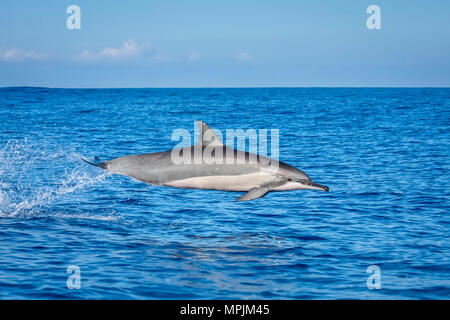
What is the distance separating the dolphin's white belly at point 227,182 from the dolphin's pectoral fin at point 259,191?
0.38 ft

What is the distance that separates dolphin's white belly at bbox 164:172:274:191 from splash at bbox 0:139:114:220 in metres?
4.10

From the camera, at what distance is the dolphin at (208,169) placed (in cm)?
1223

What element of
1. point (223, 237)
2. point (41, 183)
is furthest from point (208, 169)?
point (41, 183)

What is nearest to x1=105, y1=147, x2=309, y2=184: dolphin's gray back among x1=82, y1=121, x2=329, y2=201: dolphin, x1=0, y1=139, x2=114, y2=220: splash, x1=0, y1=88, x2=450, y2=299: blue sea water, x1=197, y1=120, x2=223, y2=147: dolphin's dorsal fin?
x1=82, y1=121, x2=329, y2=201: dolphin

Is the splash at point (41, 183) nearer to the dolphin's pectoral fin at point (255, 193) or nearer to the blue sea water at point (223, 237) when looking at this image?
the blue sea water at point (223, 237)

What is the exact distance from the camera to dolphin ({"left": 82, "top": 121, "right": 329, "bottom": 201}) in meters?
12.2

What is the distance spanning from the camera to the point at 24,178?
2220 centimetres

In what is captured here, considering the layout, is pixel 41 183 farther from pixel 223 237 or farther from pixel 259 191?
pixel 259 191

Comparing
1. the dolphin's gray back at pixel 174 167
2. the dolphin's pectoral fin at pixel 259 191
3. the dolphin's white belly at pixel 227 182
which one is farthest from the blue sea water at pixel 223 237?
the dolphin's gray back at pixel 174 167

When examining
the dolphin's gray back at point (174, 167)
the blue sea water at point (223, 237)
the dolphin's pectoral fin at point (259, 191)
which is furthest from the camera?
the dolphin's pectoral fin at point (259, 191)

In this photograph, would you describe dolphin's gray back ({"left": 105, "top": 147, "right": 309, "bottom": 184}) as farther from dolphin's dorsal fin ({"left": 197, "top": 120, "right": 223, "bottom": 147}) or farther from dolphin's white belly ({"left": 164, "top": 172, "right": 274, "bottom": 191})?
dolphin's dorsal fin ({"left": 197, "top": 120, "right": 223, "bottom": 147})

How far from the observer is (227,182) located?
41.2 feet

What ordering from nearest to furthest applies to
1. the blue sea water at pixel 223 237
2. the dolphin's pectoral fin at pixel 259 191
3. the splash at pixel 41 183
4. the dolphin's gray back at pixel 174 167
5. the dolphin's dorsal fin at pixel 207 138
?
the blue sea water at pixel 223 237
the dolphin's gray back at pixel 174 167
the dolphin's pectoral fin at pixel 259 191
the dolphin's dorsal fin at pixel 207 138
the splash at pixel 41 183
